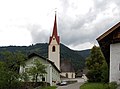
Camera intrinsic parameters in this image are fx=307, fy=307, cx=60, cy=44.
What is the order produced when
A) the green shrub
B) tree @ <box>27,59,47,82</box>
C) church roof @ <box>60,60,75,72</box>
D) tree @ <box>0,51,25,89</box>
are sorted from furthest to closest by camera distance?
church roof @ <box>60,60,75,72</box>
tree @ <box>27,59,47,82</box>
tree @ <box>0,51,25,89</box>
the green shrub

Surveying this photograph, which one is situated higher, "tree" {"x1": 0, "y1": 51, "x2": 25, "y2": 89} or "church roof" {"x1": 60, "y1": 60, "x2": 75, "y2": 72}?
"church roof" {"x1": 60, "y1": 60, "x2": 75, "y2": 72}

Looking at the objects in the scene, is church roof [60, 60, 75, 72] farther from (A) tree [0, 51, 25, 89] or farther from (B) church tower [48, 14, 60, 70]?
(A) tree [0, 51, 25, 89]

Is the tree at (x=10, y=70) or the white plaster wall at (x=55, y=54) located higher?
the white plaster wall at (x=55, y=54)

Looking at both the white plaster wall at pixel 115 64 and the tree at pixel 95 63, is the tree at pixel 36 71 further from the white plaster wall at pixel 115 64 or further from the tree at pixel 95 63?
the white plaster wall at pixel 115 64

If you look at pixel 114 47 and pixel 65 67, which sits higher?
pixel 65 67

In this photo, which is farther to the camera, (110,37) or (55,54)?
(55,54)

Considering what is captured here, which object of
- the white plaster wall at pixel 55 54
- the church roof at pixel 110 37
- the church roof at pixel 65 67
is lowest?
the church roof at pixel 110 37

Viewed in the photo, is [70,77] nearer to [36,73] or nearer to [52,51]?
[52,51]

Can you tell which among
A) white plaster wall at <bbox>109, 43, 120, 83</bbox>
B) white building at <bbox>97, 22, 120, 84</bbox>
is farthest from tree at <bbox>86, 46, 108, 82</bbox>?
white plaster wall at <bbox>109, 43, 120, 83</bbox>

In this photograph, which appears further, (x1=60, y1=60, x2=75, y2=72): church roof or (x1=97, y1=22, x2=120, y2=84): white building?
(x1=60, y1=60, x2=75, y2=72): church roof

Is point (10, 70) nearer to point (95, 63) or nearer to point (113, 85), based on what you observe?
point (95, 63)

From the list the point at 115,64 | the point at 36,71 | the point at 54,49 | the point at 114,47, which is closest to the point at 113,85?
the point at 115,64

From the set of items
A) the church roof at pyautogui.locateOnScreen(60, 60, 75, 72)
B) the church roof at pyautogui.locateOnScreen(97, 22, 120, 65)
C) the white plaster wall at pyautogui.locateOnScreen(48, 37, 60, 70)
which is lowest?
the church roof at pyautogui.locateOnScreen(97, 22, 120, 65)

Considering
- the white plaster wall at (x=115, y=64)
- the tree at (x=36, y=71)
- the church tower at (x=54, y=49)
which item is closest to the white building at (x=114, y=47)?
the white plaster wall at (x=115, y=64)
